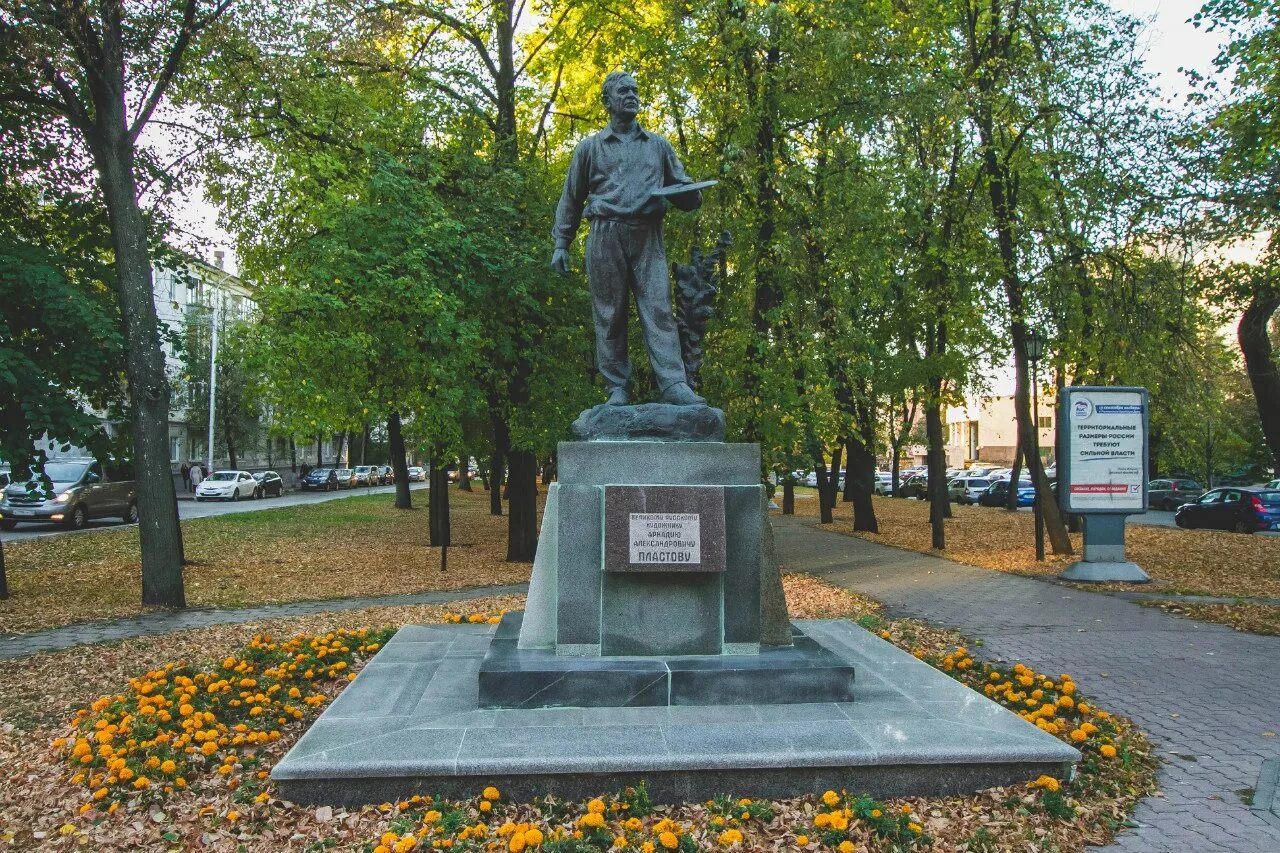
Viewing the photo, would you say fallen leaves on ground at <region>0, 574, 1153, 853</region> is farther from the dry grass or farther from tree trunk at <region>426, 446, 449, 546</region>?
tree trunk at <region>426, 446, 449, 546</region>

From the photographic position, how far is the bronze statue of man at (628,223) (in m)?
6.45

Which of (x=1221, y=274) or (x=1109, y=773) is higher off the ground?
(x=1221, y=274)

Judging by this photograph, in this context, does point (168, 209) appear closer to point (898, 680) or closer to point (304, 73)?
point (304, 73)

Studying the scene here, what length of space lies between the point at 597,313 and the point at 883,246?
A: 9942 millimetres

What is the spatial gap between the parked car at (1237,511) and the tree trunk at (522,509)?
20.2 meters

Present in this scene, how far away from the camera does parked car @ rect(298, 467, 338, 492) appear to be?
54.5m

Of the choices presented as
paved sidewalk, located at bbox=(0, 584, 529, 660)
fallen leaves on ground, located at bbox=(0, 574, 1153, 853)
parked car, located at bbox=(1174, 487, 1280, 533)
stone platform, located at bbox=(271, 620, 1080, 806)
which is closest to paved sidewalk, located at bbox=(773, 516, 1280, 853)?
fallen leaves on ground, located at bbox=(0, 574, 1153, 853)

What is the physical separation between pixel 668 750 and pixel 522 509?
12.9 meters

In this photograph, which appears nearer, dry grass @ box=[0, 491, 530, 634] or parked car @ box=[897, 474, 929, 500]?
dry grass @ box=[0, 491, 530, 634]

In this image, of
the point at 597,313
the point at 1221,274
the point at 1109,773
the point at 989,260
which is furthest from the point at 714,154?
the point at 1109,773

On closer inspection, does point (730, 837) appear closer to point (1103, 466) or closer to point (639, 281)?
point (639, 281)

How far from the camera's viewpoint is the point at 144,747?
17.0ft

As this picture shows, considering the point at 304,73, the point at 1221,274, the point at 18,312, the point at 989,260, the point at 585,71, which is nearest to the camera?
the point at 18,312

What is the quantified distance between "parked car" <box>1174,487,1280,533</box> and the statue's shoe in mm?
25141
